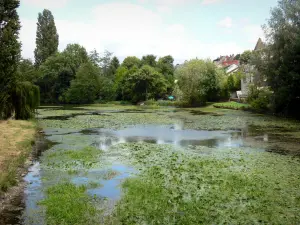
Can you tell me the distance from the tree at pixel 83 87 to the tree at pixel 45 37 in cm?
1332

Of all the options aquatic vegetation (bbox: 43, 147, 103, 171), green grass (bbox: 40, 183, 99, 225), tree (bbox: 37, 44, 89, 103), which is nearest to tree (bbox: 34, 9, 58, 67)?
tree (bbox: 37, 44, 89, 103)

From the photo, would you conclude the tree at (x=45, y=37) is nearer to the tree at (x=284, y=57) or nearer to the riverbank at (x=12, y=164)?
the tree at (x=284, y=57)

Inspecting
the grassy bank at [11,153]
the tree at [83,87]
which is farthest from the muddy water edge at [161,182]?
the tree at [83,87]

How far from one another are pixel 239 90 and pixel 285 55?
3652cm

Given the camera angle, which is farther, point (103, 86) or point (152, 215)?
point (103, 86)

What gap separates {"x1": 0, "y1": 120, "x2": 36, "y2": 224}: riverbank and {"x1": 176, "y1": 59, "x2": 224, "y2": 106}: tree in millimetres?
41309

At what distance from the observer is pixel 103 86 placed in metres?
79.9

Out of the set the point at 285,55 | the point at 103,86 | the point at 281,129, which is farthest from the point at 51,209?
the point at 103,86

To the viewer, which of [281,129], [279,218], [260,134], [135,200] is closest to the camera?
[279,218]

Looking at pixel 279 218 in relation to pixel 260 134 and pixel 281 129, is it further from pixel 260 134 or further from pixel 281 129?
pixel 281 129

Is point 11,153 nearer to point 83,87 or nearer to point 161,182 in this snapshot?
point 161,182

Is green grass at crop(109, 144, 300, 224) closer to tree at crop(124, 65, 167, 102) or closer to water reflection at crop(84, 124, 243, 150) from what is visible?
water reflection at crop(84, 124, 243, 150)

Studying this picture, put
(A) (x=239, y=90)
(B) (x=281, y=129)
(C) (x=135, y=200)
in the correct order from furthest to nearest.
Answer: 1. (A) (x=239, y=90)
2. (B) (x=281, y=129)
3. (C) (x=135, y=200)

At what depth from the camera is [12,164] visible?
1150 cm
